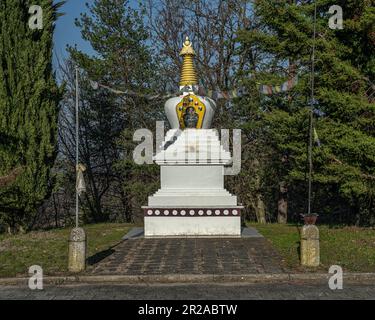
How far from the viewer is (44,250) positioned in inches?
469

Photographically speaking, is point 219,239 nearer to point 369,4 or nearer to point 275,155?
point 369,4

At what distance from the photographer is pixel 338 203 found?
84.4ft

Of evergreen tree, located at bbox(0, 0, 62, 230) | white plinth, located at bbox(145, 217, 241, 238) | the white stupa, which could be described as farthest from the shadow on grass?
evergreen tree, located at bbox(0, 0, 62, 230)

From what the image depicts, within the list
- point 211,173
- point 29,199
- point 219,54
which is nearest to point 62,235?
point 29,199

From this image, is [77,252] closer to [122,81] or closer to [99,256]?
[99,256]

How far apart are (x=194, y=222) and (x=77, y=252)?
4873 mm

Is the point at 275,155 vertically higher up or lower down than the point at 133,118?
lower down

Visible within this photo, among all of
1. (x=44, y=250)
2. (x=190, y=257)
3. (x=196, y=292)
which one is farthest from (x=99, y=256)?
(x=196, y=292)

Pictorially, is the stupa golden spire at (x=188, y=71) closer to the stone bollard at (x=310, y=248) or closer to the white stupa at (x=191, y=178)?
the white stupa at (x=191, y=178)

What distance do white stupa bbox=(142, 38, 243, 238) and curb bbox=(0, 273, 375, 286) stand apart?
465 cm

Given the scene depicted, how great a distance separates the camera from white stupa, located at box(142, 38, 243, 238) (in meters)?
13.5

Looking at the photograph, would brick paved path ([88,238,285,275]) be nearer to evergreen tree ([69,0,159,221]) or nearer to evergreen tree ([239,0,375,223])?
evergreen tree ([239,0,375,223])

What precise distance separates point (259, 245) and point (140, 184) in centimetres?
1296
